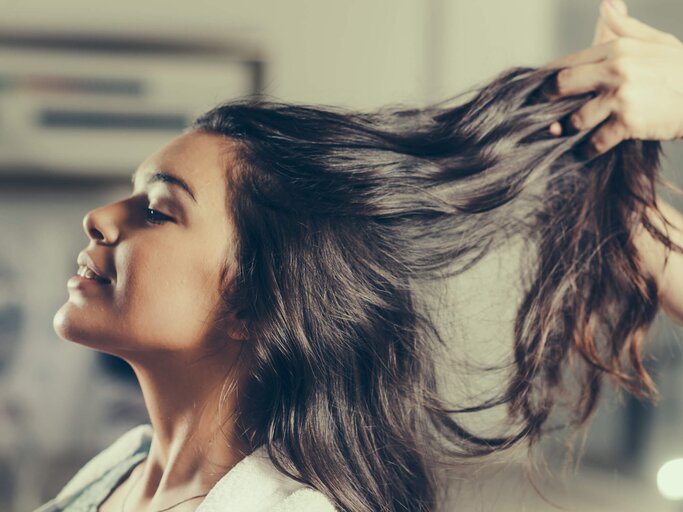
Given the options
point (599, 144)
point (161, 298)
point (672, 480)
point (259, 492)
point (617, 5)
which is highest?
point (617, 5)

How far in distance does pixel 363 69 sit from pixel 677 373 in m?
0.74

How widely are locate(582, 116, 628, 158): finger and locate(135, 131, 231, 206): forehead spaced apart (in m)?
0.28

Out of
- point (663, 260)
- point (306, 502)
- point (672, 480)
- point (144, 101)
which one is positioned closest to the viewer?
point (306, 502)

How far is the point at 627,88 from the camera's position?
544 mm

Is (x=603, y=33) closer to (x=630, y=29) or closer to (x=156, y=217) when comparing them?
(x=630, y=29)

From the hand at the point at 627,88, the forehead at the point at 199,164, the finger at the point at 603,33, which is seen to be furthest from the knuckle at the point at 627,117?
the forehead at the point at 199,164

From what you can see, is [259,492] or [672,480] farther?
[672,480]

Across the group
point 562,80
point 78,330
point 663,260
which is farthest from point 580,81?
point 78,330

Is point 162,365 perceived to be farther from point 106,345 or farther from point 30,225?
point 30,225

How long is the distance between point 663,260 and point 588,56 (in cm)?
18

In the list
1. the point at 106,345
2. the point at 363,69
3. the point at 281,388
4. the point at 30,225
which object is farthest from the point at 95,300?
the point at 363,69

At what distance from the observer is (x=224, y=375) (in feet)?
1.90

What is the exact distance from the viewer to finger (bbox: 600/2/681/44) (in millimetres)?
592

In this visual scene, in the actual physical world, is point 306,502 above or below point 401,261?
below
